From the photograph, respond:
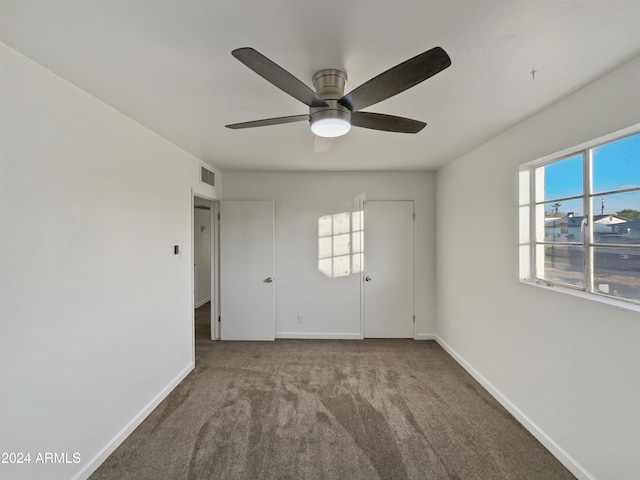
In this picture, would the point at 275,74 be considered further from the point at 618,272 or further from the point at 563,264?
the point at 563,264

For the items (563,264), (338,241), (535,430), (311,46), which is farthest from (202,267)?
Result: (563,264)

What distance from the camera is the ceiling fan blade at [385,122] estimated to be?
1535mm

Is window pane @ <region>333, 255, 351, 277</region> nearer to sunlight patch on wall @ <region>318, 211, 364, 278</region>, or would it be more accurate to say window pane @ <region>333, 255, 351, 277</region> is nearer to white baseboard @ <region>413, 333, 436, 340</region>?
sunlight patch on wall @ <region>318, 211, 364, 278</region>

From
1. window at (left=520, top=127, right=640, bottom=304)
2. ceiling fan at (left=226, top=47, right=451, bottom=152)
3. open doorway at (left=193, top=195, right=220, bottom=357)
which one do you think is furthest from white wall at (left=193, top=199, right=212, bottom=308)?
window at (left=520, top=127, right=640, bottom=304)

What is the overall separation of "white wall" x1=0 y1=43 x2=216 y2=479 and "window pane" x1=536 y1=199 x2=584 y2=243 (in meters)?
3.11

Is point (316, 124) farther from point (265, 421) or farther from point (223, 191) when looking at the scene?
point (223, 191)

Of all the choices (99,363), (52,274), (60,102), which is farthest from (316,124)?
(99,363)

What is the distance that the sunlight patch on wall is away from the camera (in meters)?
3.97

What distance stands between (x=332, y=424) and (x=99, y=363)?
168 centimetres

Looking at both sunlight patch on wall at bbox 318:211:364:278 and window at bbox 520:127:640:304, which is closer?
window at bbox 520:127:640:304

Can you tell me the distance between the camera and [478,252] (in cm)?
288

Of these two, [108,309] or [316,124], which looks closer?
[316,124]

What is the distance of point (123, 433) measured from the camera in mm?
2020

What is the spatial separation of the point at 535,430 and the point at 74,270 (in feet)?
10.6
